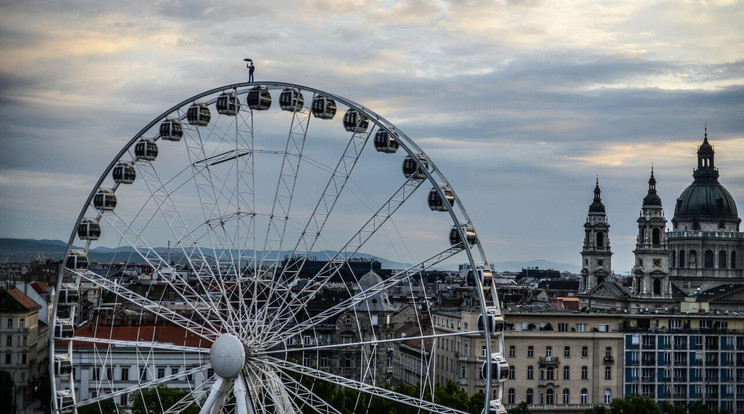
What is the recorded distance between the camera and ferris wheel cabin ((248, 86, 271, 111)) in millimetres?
61594

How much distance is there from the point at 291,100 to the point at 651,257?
127327mm

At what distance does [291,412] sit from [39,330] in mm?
84682

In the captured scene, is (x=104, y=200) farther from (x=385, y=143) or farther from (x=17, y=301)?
(x=17, y=301)

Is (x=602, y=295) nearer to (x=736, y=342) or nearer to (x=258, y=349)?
(x=736, y=342)

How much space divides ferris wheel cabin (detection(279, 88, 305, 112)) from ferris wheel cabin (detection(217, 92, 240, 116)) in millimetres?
2186

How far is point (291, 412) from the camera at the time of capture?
188 feet

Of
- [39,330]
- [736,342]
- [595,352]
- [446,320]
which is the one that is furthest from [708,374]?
[39,330]

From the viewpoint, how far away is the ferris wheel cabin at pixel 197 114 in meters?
63.3

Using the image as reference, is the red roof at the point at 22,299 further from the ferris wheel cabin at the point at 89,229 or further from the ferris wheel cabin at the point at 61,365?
the ferris wheel cabin at the point at 61,365

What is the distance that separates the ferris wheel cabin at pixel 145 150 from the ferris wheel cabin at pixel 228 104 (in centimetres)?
391

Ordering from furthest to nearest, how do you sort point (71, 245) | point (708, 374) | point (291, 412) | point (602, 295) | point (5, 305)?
point (602, 295) < point (708, 374) < point (5, 305) < point (71, 245) < point (291, 412)

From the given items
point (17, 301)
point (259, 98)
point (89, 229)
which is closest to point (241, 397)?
point (89, 229)

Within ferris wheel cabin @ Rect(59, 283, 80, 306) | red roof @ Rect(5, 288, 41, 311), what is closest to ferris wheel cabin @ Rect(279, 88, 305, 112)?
ferris wheel cabin @ Rect(59, 283, 80, 306)

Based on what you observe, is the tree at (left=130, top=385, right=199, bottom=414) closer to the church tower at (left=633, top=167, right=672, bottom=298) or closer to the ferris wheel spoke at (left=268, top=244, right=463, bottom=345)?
the ferris wheel spoke at (left=268, top=244, right=463, bottom=345)
